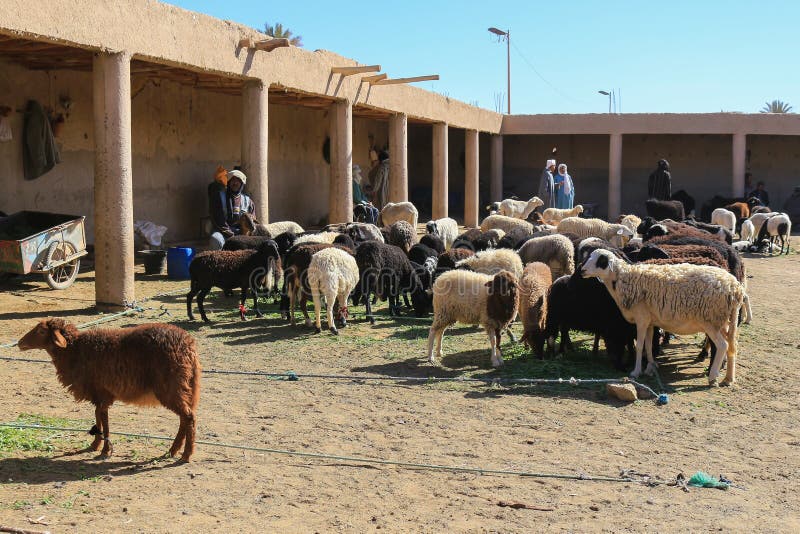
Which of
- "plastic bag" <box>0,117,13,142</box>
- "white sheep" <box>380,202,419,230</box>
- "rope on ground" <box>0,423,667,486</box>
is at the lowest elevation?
"rope on ground" <box>0,423,667,486</box>

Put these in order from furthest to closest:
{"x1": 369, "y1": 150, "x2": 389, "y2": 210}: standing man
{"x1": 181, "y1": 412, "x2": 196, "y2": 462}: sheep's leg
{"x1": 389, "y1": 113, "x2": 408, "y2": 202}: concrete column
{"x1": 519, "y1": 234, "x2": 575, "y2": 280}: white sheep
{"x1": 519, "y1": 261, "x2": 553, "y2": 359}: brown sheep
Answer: {"x1": 369, "y1": 150, "x2": 389, "y2": 210}: standing man → {"x1": 389, "y1": 113, "x2": 408, "y2": 202}: concrete column → {"x1": 519, "y1": 234, "x2": 575, "y2": 280}: white sheep → {"x1": 519, "y1": 261, "x2": 553, "y2": 359}: brown sheep → {"x1": 181, "y1": 412, "x2": 196, "y2": 462}: sheep's leg

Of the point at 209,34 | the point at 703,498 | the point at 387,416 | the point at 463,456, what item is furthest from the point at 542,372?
the point at 209,34

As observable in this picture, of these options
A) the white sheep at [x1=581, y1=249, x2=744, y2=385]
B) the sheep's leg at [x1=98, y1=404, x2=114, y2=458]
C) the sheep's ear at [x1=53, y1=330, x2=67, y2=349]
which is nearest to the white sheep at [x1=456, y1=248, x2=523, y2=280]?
the white sheep at [x1=581, y1=249, x2=744, y2=385]

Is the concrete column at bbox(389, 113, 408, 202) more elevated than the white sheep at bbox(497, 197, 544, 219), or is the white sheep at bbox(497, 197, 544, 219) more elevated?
the concrete column at bbox(389, 113, 408, 202)

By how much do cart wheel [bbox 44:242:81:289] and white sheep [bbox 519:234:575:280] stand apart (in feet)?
20.4

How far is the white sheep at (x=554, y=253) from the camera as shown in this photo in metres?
11.5

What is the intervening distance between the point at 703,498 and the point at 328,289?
5.50 metres

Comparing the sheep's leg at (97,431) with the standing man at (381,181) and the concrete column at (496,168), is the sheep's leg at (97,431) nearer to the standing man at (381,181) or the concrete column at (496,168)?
the standing man at (381,181)

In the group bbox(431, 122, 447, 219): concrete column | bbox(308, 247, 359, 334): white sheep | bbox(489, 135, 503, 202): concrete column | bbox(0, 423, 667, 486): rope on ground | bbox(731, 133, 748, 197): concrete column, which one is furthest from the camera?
bbox(489, 135, 503, 202): concrete column

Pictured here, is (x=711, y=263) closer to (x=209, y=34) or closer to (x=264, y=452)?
(x=264, y=452)

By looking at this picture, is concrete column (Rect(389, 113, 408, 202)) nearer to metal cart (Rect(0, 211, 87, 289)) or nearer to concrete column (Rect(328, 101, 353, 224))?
concrete column (Rect(328, 101, 353, 224))

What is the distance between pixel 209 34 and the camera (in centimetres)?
1202

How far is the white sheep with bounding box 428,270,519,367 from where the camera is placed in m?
8.14

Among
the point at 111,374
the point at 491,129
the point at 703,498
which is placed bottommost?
the point at 703,498
